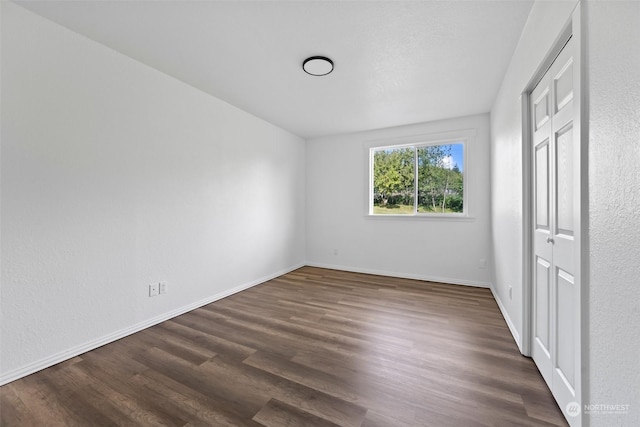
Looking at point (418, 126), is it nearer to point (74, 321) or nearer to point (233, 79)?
point (233, 79)

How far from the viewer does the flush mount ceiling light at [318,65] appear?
7.60ft

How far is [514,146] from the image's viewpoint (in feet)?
7.18

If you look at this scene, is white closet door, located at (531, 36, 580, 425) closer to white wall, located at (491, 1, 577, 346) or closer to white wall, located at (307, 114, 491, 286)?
white wall, located at (491, 1, 577, 346)

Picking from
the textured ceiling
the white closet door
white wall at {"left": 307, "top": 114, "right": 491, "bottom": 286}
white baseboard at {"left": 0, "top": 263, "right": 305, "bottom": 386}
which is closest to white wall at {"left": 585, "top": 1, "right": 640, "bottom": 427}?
the white closet door

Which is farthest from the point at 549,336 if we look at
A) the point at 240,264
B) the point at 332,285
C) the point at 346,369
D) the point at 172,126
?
the point at 172,126

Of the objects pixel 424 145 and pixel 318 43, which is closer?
pixel 318 43

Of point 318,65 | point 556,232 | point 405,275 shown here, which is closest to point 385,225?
point 405,275

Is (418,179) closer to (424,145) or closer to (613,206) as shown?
(424,145)

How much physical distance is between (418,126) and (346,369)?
143 inches

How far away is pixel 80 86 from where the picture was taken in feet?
6.63

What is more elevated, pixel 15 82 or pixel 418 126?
pixel 418 126

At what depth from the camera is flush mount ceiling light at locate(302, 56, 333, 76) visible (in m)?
2.32

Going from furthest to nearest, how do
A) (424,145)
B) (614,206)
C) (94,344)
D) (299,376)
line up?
1. (424,145)
2. (94,344)
3. (299,376)
4. (614,206)

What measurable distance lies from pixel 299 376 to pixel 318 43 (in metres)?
2.52
